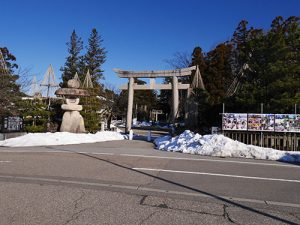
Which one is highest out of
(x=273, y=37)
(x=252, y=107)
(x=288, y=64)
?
(x=273, y=37)

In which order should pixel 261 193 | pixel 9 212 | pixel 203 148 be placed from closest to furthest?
pixel 9 212 → pixel 261 193 → pixel 203 148

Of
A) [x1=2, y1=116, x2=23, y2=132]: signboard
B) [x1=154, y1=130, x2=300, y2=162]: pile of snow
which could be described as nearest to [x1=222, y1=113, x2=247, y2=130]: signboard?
[x1=154, y1=130, x2=300, y2=162]: pile of snow

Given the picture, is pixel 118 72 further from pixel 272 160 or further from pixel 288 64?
pixel 272 160

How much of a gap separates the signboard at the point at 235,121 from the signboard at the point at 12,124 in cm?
1330

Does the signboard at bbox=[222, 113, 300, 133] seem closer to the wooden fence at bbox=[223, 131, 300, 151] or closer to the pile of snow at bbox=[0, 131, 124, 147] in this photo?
the wooden fence at bbox=[223, 131, 300, 151]

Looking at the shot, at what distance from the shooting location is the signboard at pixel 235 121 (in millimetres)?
16516

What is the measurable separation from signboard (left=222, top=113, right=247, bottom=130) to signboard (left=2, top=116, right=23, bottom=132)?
13.3m

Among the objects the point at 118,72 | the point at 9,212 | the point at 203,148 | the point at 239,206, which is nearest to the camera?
the point at 9,212

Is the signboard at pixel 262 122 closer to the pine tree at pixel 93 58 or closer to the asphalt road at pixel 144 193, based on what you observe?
the asphalt road at pixel 144 193

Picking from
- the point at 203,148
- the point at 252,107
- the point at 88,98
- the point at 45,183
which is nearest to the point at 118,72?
the point at 88,98

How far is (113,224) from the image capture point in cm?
450

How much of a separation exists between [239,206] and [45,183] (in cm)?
413

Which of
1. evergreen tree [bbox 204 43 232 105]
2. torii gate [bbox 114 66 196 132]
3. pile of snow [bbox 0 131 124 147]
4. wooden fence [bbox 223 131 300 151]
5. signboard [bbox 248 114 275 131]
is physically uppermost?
evergreen tree [bbox 204 43 232 105]

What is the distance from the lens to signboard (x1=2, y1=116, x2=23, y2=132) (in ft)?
65.7
